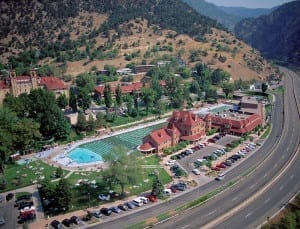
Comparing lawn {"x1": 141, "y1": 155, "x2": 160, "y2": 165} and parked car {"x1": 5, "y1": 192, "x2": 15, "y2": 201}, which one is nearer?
parked car {"x1": 5, "y1": 192, "x2": 15, "y2": 201}

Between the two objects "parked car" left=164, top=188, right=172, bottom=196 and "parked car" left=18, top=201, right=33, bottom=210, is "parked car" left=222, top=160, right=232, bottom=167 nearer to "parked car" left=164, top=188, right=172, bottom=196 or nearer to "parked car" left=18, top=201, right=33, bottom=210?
"parked car" left=164, top=188, right=172, bottom=196

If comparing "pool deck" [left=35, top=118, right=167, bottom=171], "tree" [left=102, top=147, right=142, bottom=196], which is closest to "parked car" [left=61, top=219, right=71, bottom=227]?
"tree" [left=102, top=147, right=142, bottom=196]

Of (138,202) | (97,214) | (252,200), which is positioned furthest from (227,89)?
(97,214)

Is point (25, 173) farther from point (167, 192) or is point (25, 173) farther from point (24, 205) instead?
point (167, 192)

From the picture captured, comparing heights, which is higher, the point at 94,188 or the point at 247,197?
the point at 94,188

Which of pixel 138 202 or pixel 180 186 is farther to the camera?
pixel 180 186

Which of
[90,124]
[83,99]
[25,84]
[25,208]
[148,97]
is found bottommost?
[25,208]

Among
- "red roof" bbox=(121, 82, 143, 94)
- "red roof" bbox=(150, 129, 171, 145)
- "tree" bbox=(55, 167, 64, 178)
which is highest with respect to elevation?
"red roof" bbox=(121, 82, 143, 94)
